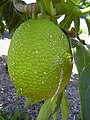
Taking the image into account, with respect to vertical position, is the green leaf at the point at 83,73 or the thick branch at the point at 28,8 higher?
the thick branch at the point at 28,8

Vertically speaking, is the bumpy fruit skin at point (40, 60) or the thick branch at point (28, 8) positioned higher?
the thick branch at point (28, 8)

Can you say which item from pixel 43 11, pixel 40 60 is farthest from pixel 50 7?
pixel 40 60

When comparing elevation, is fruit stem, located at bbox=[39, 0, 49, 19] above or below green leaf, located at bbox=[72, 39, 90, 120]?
above

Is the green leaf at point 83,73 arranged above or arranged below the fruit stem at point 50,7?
below

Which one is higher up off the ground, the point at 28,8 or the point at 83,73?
the point at 28,8

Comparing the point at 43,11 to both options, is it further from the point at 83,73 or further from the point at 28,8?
the point at 83,73
